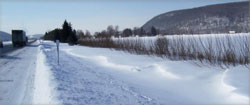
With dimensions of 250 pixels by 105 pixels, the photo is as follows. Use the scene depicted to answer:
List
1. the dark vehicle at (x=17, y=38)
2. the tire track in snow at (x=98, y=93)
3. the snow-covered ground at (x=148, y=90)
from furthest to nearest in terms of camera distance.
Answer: the dark vehicle at (x=17, y=38)
the snow-covered ground at (x=148, y=90)
the tire track in snow at (x=98, y=93)

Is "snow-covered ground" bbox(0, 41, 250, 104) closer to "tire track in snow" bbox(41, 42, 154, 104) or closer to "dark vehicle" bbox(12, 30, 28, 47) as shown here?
"tire track in snow" bbox(41, 42, 154, 104)

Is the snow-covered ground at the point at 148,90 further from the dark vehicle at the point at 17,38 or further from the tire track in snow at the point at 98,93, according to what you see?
the dark vehicle at the point at 17,38

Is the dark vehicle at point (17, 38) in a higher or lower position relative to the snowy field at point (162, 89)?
higher

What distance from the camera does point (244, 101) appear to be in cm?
446

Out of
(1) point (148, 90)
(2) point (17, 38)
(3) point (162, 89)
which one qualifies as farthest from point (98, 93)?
(2) point (17, 38)

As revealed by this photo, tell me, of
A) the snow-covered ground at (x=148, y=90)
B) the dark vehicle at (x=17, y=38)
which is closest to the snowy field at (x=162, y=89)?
the snow-covered ground at (x=148, y=90)

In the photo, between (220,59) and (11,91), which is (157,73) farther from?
(11,91)

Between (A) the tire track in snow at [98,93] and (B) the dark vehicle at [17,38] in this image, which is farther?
(B) the dark vehicle at [17,38]

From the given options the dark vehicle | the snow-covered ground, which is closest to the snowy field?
the snow-covered ground

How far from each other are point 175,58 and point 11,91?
24.3ft

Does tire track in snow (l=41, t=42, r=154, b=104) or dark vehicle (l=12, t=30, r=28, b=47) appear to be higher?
dark vehicle (l=12, t=30, r=28, b=47)

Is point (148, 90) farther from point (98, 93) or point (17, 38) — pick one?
point (17, 38)

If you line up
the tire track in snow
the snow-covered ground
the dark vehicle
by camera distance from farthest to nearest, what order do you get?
the dark vehicle, the snow-covered ground, the tire track in snow

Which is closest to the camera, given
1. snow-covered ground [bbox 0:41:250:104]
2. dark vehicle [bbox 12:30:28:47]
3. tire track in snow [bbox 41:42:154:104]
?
tire track in snow [bbox 41:42:154:104]
